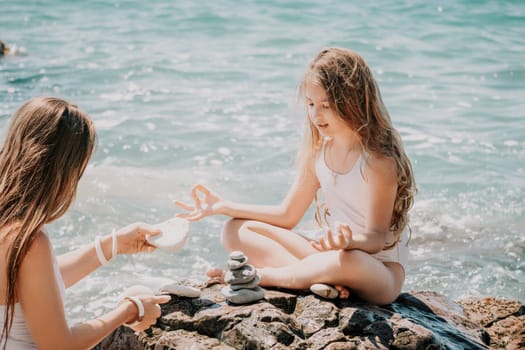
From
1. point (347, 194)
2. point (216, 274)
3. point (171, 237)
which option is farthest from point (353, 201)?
point (171, 237)

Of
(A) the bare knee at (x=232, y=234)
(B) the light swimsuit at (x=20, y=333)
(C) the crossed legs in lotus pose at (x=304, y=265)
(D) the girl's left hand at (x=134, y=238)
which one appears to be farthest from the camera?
(A) the bare knee at (x=232, y=234)

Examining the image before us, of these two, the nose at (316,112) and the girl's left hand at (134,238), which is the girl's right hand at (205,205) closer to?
the girl's left hand at (134,238)

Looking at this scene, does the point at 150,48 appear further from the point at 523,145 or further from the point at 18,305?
the point at 18,305

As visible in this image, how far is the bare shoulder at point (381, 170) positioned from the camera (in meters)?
3.91

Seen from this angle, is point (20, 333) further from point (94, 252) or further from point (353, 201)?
point (353, 201)

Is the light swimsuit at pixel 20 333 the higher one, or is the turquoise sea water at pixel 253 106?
the light swimsuit at pixel 20 333

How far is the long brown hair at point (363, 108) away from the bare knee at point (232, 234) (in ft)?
2.82

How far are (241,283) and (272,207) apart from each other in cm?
81

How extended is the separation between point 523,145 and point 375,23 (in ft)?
25.7

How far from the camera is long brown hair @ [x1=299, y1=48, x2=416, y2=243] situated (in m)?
3.99

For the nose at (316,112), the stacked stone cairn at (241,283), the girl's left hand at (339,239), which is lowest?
the stacked stone cairn at (241,283)

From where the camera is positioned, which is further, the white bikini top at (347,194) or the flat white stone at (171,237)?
the white bikini top at (347,194)

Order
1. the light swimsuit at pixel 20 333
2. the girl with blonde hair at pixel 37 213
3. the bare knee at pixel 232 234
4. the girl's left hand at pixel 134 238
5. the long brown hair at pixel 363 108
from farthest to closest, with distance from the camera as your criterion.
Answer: the bare knee at pixel 232 234 < the long brown hair at pixel 363 108 < the girl's left hand at pixel 134 238 < the light swimsuit at pixel 20 333 < the girl with blonde hair at pixel 37 213

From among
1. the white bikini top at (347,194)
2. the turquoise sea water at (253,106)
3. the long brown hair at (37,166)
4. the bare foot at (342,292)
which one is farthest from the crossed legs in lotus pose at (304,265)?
the long brown hair at (37,166)
